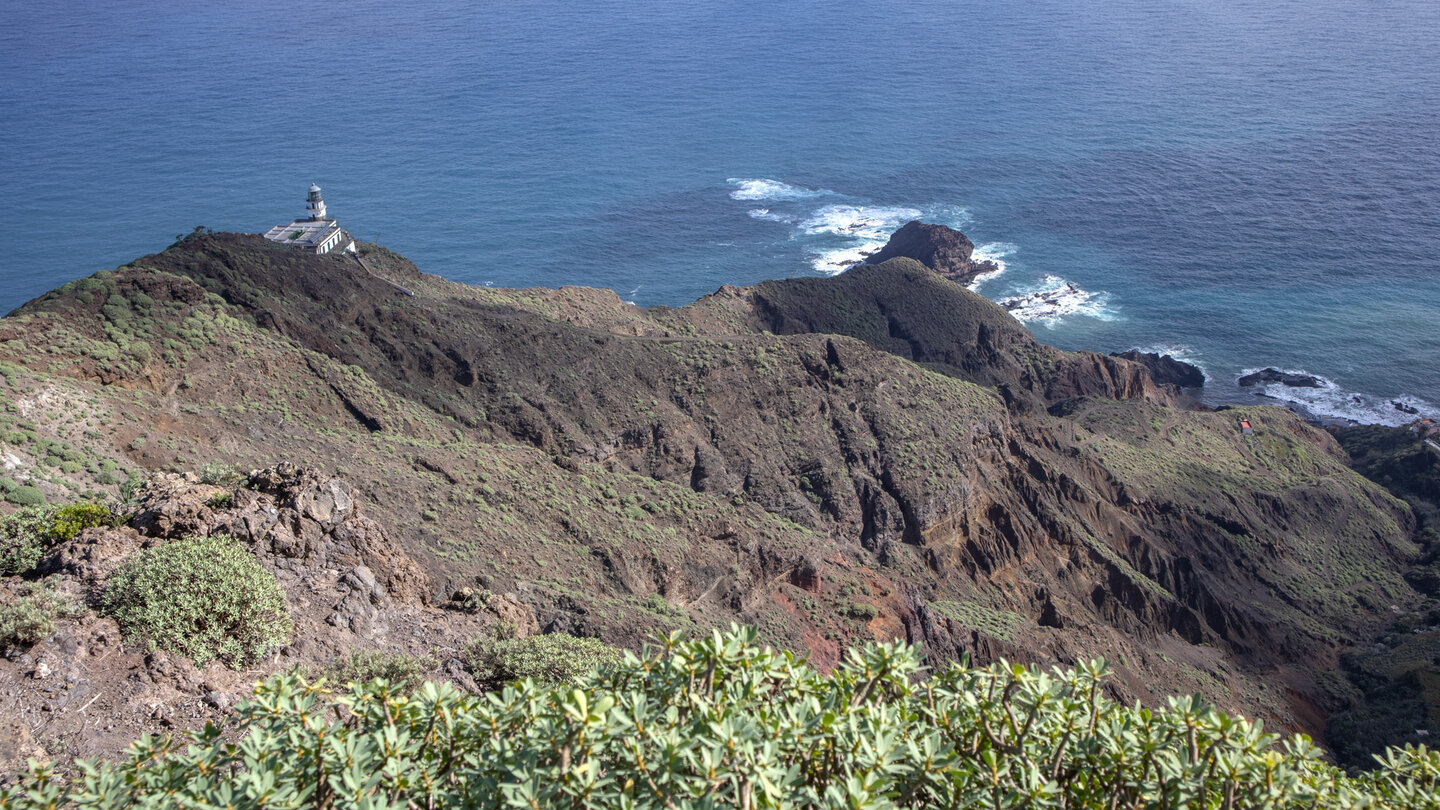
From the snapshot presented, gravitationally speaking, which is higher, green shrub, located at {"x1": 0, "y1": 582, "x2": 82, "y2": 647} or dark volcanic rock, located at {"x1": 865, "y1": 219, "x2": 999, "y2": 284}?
green shrub, located at {"x1": 0, "y1": 582, "x2": 82, "y2": 647}

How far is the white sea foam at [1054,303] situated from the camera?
285ft

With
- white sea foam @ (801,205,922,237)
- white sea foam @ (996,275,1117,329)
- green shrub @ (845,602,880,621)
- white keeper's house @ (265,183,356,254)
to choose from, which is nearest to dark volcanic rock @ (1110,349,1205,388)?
white sea foam @ (996,275,1117,329)

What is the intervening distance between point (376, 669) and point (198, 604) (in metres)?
3.54

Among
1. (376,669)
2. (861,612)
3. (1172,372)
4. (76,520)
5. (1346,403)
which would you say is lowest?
(1346,403)

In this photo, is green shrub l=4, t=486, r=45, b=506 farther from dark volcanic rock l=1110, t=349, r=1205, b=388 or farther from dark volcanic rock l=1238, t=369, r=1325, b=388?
dark volcanic rock l=1238, t=369, r=1325, b=388

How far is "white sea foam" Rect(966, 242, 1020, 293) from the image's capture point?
92.8m

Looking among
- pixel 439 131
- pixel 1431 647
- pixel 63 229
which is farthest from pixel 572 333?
pixel 439 131

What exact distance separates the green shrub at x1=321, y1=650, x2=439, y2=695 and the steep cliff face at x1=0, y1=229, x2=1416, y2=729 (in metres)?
8.63

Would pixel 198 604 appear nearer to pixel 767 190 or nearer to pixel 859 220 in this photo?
pixel 859 220

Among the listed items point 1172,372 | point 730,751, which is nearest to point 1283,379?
point 1172,372

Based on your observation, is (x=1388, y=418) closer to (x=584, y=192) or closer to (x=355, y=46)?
(x=584, y=192)

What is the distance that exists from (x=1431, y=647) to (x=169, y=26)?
228 meters

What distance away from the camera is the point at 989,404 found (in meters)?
49.3

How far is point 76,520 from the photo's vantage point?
19750 mm
